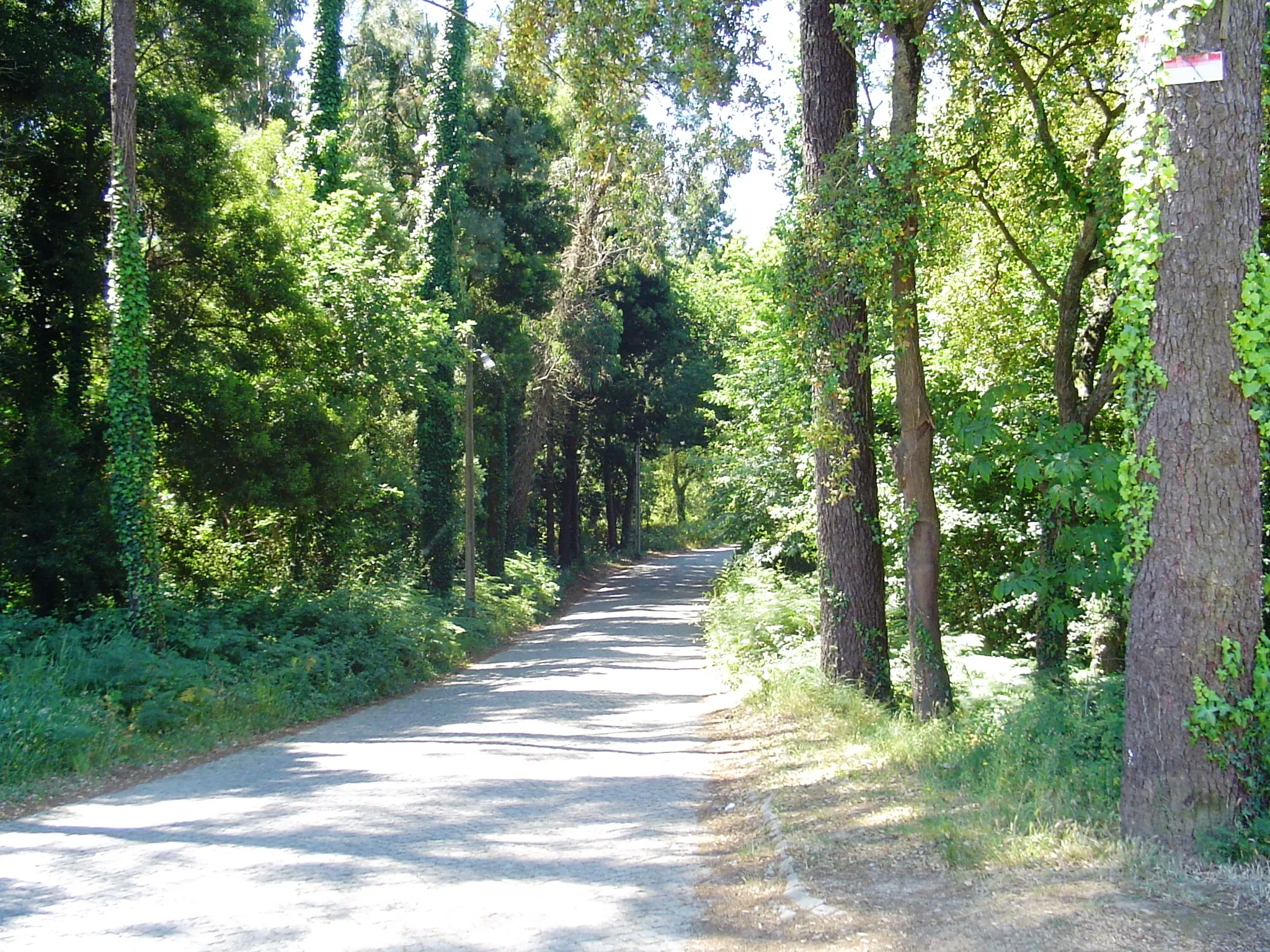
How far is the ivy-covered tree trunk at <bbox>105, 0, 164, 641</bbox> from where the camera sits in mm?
13938

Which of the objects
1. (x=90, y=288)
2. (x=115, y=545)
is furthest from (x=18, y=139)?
(x=115, y=545)

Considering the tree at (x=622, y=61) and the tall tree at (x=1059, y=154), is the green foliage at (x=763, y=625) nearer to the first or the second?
the tall tree at (x=1059, y=154)

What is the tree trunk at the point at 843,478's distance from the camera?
37.9ft

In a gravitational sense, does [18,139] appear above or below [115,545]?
above

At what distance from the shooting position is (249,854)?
6898mm

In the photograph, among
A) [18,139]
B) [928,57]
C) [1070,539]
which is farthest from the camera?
[18,139]

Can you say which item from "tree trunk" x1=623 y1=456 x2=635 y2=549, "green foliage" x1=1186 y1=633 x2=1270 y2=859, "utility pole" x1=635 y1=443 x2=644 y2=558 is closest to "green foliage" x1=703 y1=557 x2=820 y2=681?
"green foliage" x1=1186 y1=633 x2=1270 y2=859

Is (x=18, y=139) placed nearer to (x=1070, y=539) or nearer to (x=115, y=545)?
(x=115, y=545)

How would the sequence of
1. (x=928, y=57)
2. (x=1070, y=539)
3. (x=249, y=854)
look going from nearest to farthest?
1. (x=249, y=854)
2. (x=1070, y=539)
3. (x=928, y=57)

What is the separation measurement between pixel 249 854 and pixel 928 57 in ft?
34.2

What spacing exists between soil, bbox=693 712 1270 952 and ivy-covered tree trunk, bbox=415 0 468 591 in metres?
20.8

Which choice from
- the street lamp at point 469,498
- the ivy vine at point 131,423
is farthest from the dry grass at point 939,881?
the street lamp at point 469,498

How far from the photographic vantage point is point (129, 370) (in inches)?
555

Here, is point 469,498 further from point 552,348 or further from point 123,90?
point 123,90
